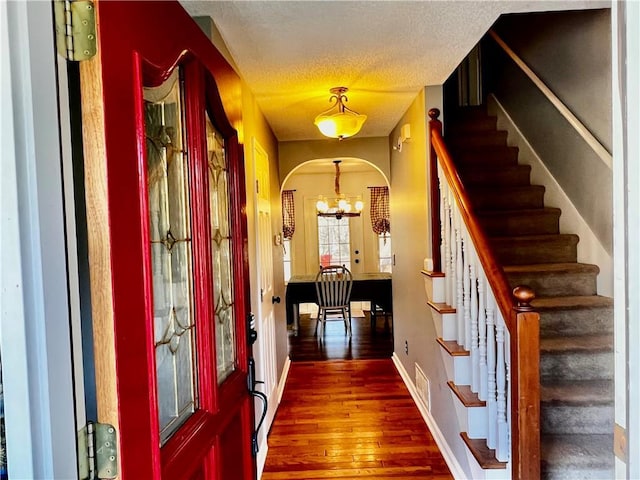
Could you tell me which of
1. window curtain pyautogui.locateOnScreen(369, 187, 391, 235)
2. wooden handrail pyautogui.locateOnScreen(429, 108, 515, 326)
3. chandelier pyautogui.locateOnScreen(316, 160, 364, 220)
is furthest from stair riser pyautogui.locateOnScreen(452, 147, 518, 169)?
window curtain pyautogui.locateOnScreen(369, 187, 391, 235)

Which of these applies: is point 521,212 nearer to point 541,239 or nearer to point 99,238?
point 541,239

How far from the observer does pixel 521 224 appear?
2.80m

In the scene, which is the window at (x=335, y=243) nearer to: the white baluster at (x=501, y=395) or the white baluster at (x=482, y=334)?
the white baluster at (x=482, y=334)

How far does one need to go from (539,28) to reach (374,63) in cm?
164

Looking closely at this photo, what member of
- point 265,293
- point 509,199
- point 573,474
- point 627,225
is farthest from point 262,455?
point 509,199

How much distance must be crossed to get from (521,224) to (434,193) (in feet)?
2.66

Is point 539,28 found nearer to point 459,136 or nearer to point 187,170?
point 459,136

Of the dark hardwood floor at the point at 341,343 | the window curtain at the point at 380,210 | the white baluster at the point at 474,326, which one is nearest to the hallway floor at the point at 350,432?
the dark hardwood floor at the point at 341,343

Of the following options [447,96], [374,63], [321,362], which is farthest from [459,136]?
[321,362]

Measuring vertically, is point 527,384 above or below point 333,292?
above

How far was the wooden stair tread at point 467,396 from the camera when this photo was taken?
187 cm

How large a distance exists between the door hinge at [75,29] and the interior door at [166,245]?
0.05 ft

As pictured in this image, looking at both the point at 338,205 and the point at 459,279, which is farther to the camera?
the point at 338,205

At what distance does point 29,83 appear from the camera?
1.94 feet
